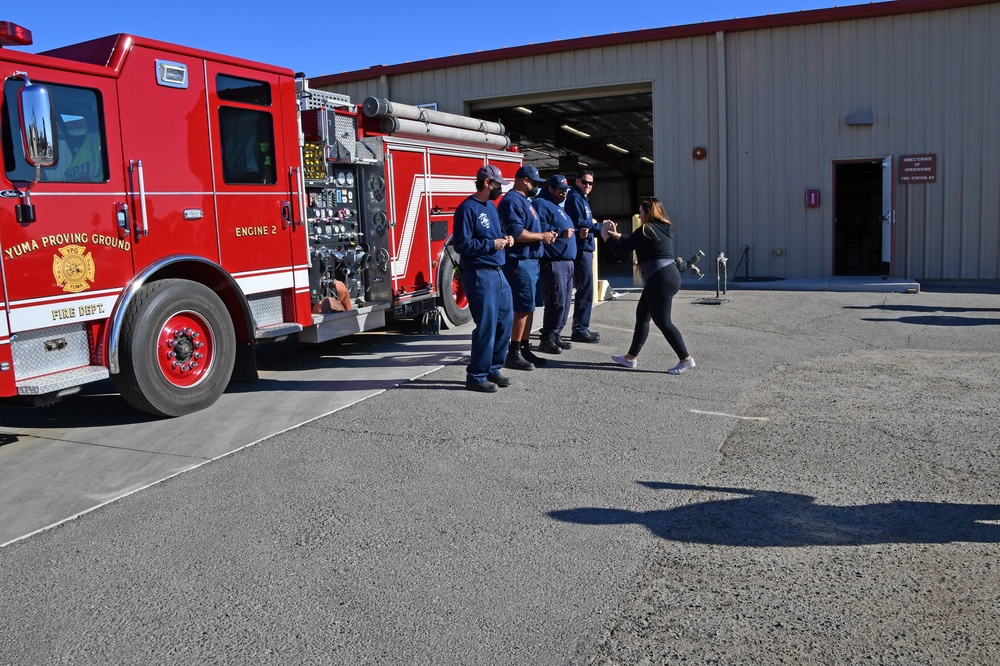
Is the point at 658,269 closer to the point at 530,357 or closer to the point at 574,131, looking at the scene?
the point at 530,357

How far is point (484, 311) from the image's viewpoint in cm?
745

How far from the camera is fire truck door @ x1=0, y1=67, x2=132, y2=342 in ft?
19.2

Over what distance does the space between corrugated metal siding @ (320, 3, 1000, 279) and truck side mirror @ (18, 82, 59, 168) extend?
509 inches

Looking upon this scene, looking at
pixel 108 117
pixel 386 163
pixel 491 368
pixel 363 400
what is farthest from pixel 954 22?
pixel 108 117

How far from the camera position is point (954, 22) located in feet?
49.2

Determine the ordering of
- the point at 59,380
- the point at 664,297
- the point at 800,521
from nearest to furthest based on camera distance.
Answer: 1. the point at 800,521
2. the point at 59,380
3. the point at 664,297

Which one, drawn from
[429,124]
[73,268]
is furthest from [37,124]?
[429,124]

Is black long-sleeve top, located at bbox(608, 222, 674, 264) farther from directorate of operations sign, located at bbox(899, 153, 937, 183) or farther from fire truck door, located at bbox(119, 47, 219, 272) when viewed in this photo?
directorate of operations sign, located at bbox(899, 153, 937, 183)

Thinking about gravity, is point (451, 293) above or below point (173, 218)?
below

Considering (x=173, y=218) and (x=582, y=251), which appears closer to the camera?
(x=173, y=218)

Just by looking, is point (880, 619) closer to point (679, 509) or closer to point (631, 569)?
point (631, 569)

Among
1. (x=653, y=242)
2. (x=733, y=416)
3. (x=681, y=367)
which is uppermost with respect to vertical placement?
(x=653, y=242)

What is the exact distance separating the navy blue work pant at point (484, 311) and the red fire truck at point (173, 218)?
1737mm

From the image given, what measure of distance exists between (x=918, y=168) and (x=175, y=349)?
13443mm
